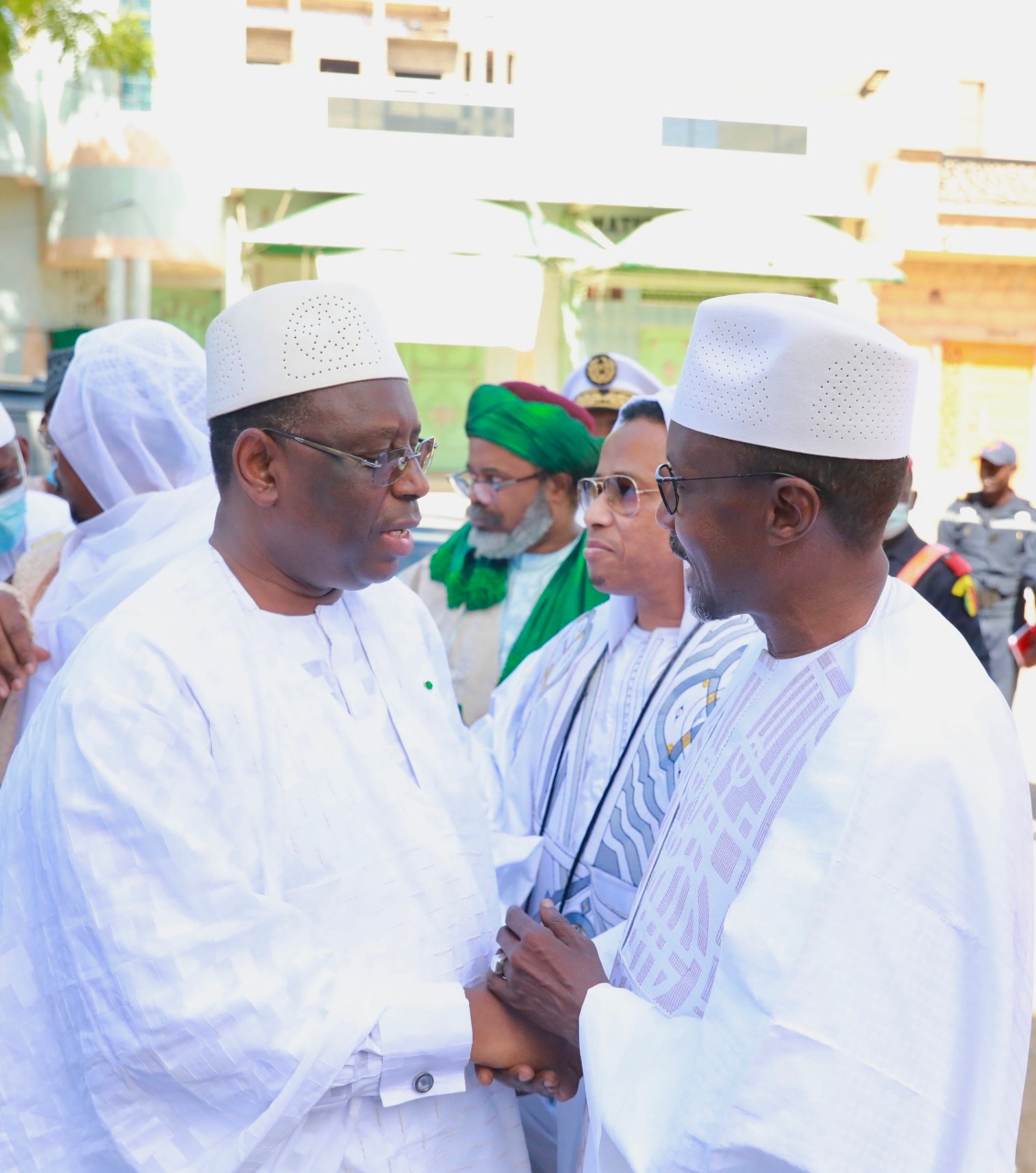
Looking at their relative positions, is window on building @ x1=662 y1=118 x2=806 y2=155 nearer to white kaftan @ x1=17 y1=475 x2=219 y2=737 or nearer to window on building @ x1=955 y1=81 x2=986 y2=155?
window on building @ x1=955 y1=81 x2=986 y2=155

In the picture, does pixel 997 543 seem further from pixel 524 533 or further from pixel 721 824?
Result: pixel 721 824

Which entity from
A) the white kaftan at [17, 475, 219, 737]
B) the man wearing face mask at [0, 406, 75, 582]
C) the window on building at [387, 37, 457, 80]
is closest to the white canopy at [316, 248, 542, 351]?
the window on building at [387, 37, 457, 80]

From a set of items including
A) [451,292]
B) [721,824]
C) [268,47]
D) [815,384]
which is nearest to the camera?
[815,384]

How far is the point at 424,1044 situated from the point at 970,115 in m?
24.1

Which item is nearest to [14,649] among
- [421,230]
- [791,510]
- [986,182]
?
[791,510]

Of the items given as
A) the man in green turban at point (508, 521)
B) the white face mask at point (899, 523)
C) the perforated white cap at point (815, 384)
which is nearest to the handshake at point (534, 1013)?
the perforated white cap at point (815, 384)

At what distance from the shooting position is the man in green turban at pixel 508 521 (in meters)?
4.27

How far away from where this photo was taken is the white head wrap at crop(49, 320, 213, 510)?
10.2 feet

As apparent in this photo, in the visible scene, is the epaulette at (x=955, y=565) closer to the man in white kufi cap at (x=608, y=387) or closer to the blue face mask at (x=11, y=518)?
the man in white kufi cap at (x=608, y=387)

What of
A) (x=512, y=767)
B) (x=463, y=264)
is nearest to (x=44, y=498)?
(x=512, y=767)

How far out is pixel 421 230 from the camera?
14.1 meters

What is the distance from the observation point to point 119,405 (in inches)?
121

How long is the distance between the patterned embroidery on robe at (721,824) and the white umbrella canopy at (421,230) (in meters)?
12.2

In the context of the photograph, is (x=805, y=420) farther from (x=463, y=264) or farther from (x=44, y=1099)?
(x=463, y=264)
